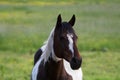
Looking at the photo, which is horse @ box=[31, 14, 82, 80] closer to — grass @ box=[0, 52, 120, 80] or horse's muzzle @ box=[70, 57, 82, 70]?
horse's muzzle @ box=[70, 57, 82, 70]

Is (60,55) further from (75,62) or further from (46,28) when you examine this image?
(46,28)

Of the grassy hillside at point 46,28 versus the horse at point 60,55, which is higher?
the horse at point 60,55

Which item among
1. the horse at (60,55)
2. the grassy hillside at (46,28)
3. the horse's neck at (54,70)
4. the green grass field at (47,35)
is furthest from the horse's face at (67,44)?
the grassy hillside at (46,28)

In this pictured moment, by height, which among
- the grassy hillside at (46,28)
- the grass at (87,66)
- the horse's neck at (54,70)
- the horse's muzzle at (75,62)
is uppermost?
the horse's muzzle at (75,62)

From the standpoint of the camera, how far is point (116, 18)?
110ft

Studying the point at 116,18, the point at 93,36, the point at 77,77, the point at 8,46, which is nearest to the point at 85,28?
the point at 93,36

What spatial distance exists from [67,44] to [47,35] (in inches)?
677

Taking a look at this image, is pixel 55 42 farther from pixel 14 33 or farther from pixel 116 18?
pixel 116 18

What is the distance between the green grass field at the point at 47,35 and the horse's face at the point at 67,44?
228 inches

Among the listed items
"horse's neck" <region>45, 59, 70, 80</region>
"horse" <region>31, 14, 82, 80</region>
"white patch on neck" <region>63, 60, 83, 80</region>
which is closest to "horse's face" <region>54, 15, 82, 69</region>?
"horse" <region>31, 14, 82, 80</region>

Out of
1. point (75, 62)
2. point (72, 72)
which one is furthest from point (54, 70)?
point (75, 62)

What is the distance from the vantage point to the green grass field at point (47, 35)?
52.5 feet

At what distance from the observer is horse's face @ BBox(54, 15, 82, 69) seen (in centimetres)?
737

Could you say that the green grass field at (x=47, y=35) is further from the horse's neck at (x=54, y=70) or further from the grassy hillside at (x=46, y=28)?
the horse's neck at (x=54, y=70)
